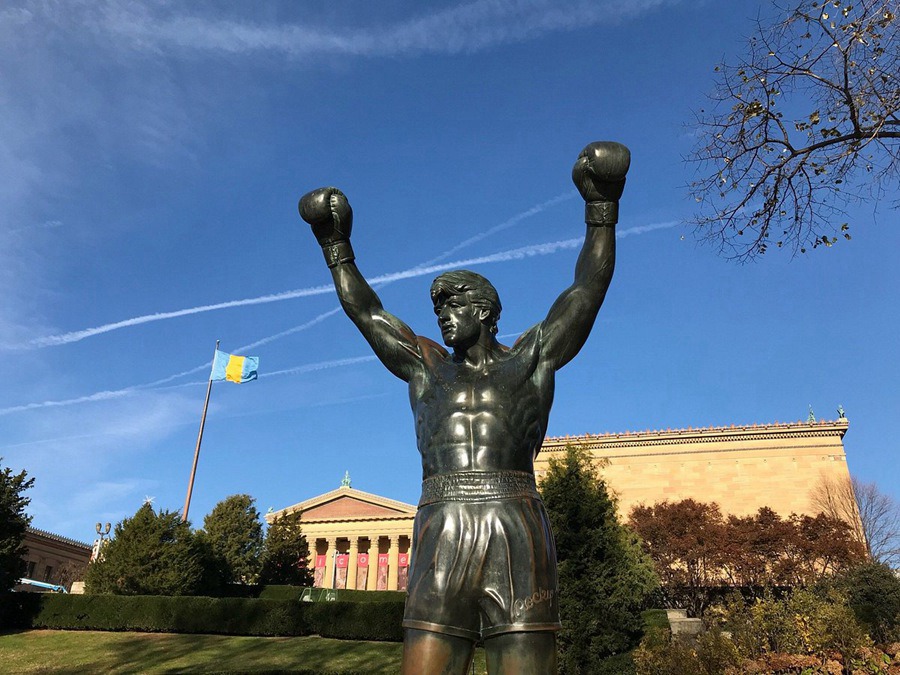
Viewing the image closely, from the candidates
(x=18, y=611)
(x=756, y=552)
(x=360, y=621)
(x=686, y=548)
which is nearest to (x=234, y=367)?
(x=18, y=611)

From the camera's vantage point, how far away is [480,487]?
3.06 meters

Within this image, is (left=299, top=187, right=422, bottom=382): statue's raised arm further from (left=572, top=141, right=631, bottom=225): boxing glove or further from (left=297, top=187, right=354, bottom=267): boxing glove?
(left=572, top=141, right=631, bottom=225): boxing glove

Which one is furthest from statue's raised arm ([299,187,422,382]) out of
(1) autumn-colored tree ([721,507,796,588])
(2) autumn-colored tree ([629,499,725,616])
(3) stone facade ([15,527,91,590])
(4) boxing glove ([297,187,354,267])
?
(3) stone facade ([15,527,91,590])

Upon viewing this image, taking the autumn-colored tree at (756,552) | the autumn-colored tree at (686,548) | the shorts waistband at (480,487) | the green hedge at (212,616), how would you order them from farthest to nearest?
the autumn-colored tree at (686,548), the autumn-colored tree at (756,552), the green hedge at (212,616), the shorts waistband at (480,487)

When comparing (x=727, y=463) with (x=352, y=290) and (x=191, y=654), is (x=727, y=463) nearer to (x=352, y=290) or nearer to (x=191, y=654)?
(x=191, y=654)

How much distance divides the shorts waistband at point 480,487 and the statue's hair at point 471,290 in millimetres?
800

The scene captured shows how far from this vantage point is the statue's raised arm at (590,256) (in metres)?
3.43

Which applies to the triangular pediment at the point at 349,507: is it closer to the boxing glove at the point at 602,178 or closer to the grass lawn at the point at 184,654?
the grass lawn at the point at 184,654

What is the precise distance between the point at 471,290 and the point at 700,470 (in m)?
56.1

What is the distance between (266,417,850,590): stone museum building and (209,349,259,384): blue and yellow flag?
19.1 metres

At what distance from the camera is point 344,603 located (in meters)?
21.9

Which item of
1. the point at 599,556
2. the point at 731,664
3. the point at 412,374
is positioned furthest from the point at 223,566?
the point at 412,374

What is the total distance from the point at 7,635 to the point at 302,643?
9.41 metres

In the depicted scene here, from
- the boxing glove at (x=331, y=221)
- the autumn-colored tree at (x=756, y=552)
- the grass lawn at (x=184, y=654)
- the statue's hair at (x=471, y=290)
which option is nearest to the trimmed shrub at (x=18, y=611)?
the grass lawn at (x=184, y=654)
